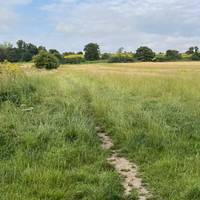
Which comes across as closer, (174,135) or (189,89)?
(174,135)

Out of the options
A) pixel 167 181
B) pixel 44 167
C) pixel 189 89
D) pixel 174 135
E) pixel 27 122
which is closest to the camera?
pixel 167 181

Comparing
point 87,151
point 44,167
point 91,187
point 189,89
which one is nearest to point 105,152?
point 87,151

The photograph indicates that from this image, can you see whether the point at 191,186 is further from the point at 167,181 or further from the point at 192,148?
the point at 192,148

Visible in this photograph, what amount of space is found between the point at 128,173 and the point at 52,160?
1.31 m

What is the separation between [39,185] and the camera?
6.32 meters

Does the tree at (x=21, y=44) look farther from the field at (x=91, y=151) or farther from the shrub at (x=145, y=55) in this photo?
the field at (x=91, y=151)

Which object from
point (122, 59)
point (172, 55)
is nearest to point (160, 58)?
point (172, 55)

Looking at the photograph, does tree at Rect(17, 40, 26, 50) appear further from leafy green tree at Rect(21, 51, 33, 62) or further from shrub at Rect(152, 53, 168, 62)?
shrub at Rect(152, 53, 168, 62)

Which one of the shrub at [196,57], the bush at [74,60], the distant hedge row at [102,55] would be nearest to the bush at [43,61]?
the distant hedge row at [102,55]

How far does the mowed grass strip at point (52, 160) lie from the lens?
20.1 feet

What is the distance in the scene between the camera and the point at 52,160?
7453mm

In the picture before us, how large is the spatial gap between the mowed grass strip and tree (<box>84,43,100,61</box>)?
8687 cm

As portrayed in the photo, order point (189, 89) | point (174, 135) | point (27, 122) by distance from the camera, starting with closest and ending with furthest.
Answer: point (174, 135), point (27, 122), point (189, 89)

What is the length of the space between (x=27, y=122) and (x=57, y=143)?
1.89 meters
